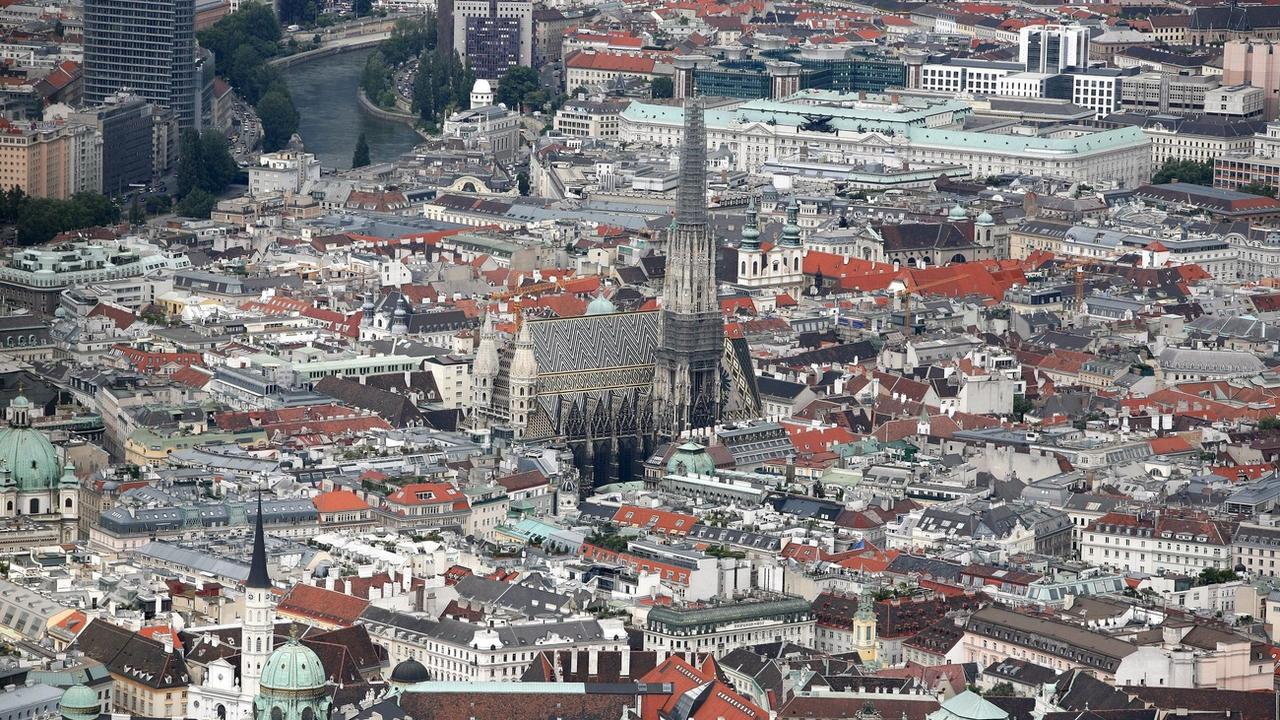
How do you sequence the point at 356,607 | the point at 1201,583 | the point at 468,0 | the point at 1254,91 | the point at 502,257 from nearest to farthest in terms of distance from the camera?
1. the point at 356,607
2. the point at 1201,583
3. the point at 502,257
4. the point at 1254,91
5. the point at 468,0

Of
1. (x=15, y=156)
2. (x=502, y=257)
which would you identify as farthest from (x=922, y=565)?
(x=15, y=156)

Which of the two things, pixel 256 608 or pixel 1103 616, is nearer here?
pixel 256 608

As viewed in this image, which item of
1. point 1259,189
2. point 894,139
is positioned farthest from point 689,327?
point 894,139

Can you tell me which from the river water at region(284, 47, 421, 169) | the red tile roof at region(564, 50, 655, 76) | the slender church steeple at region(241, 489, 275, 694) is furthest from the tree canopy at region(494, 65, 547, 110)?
the slender church steeple at region(241, 489, 275, 694)

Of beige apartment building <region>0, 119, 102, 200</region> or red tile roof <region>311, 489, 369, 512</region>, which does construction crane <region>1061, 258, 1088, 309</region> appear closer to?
beige apartment building <region>0, 119, 102, 200</region>

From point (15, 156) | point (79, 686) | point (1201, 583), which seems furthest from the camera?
point (15, 156)

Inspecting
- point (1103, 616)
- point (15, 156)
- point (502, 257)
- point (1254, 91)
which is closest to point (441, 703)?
point (1103, 616)

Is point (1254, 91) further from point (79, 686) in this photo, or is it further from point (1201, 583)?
point (79, 686)
